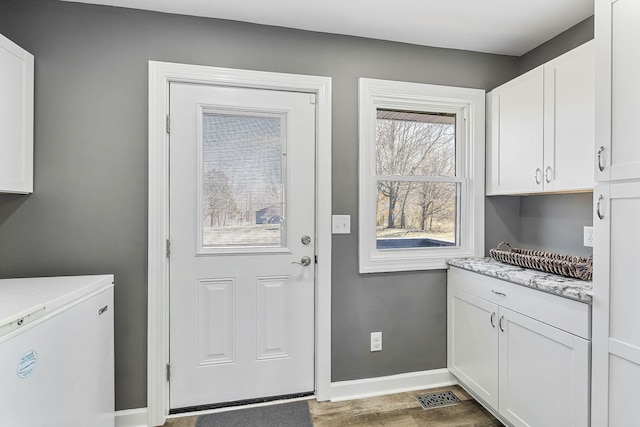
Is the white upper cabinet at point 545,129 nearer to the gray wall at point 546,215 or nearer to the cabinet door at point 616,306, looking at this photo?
the gray wall at point 546,215

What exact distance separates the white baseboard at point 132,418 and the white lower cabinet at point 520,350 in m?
1.99

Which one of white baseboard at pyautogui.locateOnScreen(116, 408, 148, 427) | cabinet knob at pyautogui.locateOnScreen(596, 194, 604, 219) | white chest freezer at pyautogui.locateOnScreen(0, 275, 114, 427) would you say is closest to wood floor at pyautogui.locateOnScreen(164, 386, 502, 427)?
white baseboard at pyautogui.locateOnScreen(116, 408, 148, 427)

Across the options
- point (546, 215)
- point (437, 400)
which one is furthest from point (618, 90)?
point (437, 400)

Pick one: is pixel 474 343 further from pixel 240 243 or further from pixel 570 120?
pixel 240 243

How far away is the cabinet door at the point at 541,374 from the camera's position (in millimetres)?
1452

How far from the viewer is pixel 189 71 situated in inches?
77.3

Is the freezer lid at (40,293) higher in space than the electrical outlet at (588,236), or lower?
lower

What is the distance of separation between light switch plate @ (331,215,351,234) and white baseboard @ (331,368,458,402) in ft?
3.30

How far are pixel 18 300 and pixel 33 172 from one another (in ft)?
2.83

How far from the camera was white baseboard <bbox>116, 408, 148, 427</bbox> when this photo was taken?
191 cm

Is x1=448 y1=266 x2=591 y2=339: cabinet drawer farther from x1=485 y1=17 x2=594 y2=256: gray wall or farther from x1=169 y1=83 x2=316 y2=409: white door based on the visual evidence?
x1=169 y1=83 x2=316 y2=409: white door

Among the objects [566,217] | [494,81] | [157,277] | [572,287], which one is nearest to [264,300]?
[157,277]

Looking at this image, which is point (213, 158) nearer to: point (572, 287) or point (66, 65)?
point (66, 65)

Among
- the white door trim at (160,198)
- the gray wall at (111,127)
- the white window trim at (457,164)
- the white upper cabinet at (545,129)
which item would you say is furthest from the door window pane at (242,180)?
the white upper cabinet at (545,129)
